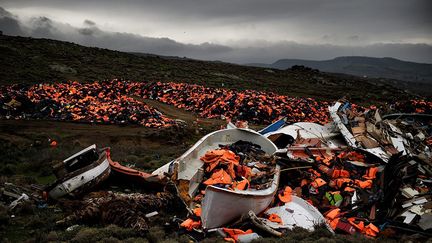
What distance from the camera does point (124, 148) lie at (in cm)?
1460

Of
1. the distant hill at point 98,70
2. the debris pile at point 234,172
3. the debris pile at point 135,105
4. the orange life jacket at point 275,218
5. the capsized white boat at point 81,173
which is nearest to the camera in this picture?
the orange life jacket at point 275,218

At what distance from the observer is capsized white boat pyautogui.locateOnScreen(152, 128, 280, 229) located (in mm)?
6684

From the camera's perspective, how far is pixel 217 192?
660cm

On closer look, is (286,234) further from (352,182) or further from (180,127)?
(180,127)

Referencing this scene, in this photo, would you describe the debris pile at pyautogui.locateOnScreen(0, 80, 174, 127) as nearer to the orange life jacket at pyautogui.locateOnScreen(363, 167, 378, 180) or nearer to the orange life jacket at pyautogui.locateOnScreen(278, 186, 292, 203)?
the orange life jacket at pyautogui.locateOnScreen(278, 186, 292, 203)

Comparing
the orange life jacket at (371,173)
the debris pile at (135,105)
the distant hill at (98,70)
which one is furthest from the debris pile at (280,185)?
the distant hill at (98,70)

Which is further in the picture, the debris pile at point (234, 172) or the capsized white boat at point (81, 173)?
the capsized white boat at point (81, 173)

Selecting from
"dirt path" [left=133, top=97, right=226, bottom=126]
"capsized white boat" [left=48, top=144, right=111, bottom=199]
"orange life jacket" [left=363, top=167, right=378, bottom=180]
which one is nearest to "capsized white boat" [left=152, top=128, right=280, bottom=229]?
"capsized white boat" [left=48, top=144, right=111, bottom=199]

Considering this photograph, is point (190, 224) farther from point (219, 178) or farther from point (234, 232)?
point (219, 178)

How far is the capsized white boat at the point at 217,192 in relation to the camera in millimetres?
6684

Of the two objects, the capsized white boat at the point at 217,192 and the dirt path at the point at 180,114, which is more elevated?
the capsized white boat at the point at 217,192

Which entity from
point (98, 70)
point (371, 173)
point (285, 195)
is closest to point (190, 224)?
point (285, 195)

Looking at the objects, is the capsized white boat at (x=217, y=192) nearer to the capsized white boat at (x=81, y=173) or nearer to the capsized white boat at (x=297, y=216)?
the capsized white boat at (x=297, y=216)

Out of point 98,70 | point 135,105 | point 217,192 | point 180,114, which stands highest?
point 98,70
